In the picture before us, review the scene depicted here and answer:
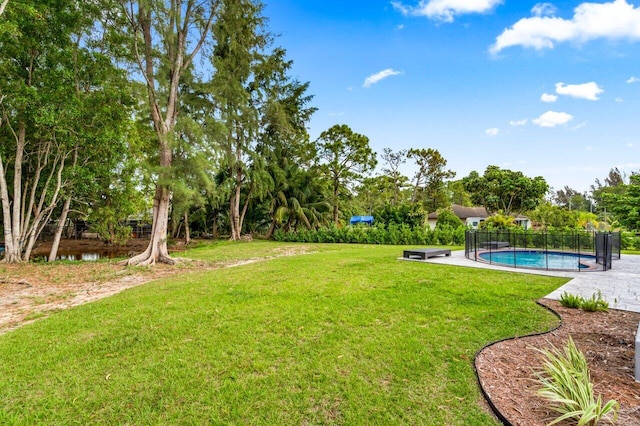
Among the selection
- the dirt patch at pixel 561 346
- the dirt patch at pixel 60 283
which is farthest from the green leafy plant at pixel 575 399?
the dirt patch at pixel 60 283

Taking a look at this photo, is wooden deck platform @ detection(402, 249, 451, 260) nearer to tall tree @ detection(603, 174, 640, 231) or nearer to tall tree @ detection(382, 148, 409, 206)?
tall tree @ detection(603, 174, 640, 231)

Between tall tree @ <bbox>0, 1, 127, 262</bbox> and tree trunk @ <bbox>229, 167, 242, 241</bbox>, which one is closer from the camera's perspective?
tall tree @ <bbox>0, 1, 127, 262</bbox>

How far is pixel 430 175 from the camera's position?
32344 mm

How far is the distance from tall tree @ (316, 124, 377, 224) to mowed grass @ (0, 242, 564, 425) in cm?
1799

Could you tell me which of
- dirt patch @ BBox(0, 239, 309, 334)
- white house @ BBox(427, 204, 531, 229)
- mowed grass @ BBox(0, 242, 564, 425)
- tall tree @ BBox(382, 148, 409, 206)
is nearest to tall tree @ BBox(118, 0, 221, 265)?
dirt patch @ BBox(0, 239, 309, 334)

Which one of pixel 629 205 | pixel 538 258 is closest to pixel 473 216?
pixel 538 258

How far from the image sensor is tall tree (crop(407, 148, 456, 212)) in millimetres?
31578

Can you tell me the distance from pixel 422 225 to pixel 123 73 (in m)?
17.5

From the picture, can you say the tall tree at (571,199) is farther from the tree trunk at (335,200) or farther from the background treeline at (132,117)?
the tree trunk at (335,200)

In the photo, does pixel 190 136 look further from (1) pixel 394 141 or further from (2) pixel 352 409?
(1) pixel 394 141

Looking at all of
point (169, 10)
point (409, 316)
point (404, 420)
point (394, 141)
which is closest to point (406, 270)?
point (409, 316)

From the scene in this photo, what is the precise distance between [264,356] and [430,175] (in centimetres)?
3204

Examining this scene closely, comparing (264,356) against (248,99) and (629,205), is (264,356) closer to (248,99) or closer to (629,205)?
(629,205)

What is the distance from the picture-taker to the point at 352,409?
8.31ft
